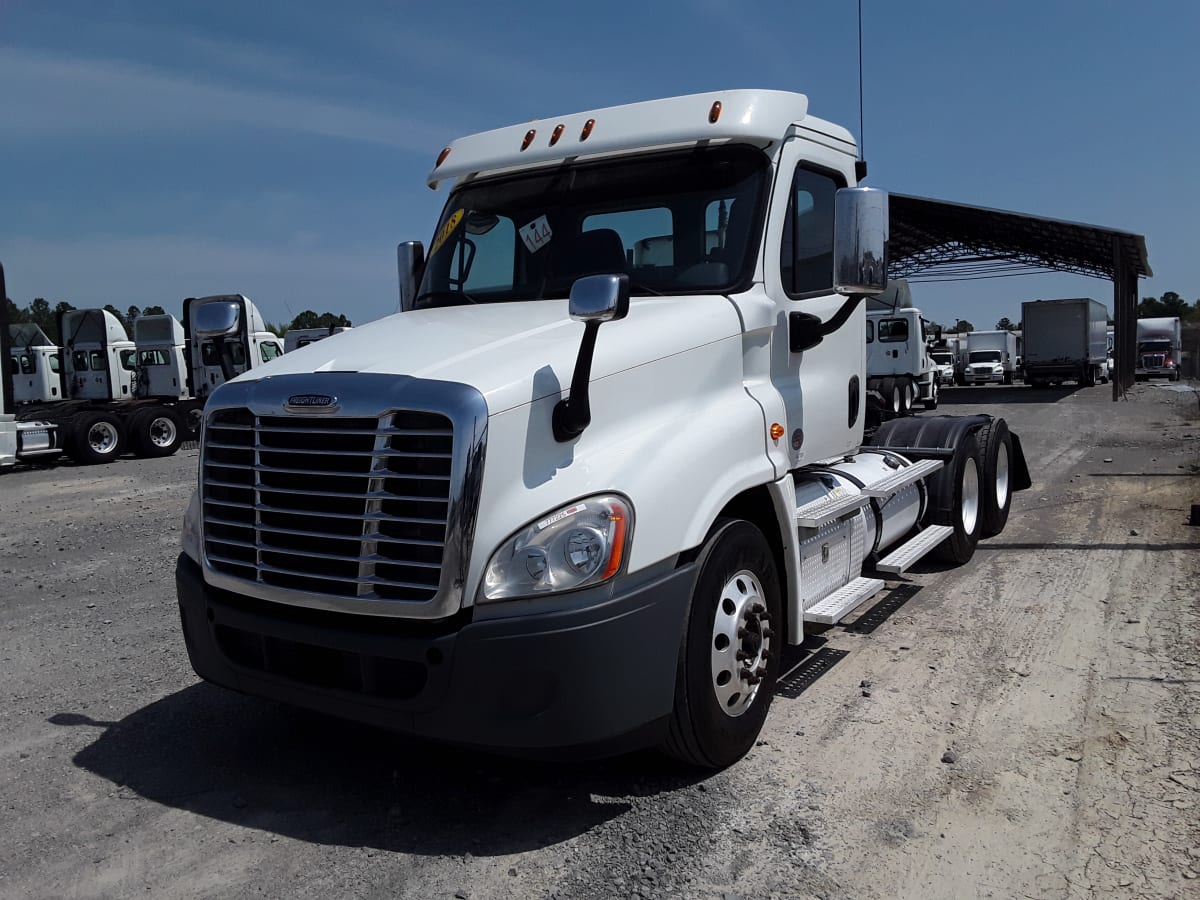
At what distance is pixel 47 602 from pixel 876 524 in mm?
6150

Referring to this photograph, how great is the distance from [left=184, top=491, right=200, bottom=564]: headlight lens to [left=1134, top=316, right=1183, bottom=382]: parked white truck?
50.3m

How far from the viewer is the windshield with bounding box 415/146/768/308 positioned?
14.9 ft

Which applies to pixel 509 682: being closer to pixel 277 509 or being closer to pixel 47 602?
pixel 277 509

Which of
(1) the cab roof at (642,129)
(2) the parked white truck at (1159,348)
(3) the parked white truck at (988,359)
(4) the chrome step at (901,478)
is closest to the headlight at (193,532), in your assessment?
(1) the cab roof at (642,129)

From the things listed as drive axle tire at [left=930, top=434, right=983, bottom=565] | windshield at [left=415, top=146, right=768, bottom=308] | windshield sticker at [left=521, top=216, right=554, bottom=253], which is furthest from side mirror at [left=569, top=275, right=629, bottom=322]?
drive axle tire at [left=930, top=434, right=983, bottom=565]

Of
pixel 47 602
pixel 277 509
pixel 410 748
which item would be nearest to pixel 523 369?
pixel 277 509

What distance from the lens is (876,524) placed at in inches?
240

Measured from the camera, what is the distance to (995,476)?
27.4 feet

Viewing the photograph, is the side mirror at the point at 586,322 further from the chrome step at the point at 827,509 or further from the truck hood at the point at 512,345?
the chrome step at the point at 827,509

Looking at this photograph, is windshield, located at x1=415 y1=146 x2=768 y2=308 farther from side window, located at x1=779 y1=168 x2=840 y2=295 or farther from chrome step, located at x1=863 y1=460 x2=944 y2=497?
chrome step, located at x1=863 y1=460 x2=944 y2=497

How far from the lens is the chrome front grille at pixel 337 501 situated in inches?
131

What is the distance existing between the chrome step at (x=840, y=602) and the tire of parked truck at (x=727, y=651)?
14.7 inches

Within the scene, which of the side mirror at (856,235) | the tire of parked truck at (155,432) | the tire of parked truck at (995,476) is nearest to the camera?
the side mirror at (856,235)

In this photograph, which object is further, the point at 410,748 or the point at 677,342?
the point at 410,748
